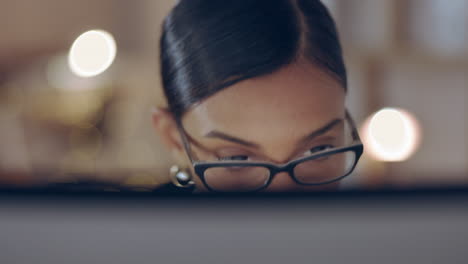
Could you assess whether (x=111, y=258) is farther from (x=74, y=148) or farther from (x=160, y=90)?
(x=74, y=148)

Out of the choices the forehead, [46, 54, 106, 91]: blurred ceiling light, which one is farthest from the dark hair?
[46, 54, 106, 91]: blurred ceiling light

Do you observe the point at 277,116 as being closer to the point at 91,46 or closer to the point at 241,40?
the point at 241,40

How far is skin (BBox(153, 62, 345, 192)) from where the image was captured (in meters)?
0.40

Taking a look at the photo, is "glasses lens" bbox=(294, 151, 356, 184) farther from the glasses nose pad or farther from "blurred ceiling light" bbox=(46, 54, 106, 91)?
"blurred ceiling light" bbox=(46, 54, 106, 91)

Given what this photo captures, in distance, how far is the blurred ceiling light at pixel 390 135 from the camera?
50cm

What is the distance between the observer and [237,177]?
424 mm

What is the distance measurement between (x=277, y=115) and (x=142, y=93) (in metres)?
0.95

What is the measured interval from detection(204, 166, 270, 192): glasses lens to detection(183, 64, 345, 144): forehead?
0.04 metres

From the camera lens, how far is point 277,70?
1.31ft

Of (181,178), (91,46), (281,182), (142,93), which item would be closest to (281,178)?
(281,182)

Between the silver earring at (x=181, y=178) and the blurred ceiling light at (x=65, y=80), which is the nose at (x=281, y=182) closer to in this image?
the silver earring at (x=181, y=178)

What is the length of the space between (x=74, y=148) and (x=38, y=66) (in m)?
1.03

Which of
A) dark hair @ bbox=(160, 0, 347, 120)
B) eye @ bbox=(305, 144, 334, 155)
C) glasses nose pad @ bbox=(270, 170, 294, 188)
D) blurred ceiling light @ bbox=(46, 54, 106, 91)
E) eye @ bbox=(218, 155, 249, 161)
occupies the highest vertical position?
blurred ceiling light @ bbox=(46, 54, 106, 91)

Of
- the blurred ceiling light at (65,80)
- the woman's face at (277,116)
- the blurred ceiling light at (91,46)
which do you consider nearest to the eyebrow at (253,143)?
the woman's face at (277,116)
